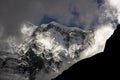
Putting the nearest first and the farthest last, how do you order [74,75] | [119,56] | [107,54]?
[119,56] → [107,54] → [74,75]

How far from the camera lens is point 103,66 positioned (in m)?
78.9

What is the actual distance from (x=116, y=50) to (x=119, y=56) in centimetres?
268

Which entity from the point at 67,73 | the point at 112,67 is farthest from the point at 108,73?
the point at 67,73

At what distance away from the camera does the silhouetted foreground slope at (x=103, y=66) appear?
76.1 metres

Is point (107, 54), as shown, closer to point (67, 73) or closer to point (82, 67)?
point (82, 67)

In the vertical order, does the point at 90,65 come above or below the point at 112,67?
above

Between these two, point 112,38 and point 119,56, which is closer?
point 119,56

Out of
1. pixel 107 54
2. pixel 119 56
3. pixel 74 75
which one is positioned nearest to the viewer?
pixel 119 56

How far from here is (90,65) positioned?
83.5 metres

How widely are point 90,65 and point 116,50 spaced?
8.29 meters

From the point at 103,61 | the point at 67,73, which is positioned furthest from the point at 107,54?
the point at 67,73

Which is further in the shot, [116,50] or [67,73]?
[67,73]

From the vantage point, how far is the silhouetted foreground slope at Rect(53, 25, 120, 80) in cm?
7612

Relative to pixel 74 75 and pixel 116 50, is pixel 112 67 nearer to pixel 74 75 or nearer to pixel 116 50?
pixel 116 50
